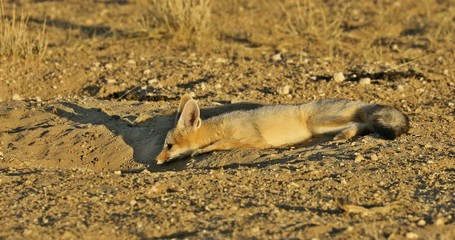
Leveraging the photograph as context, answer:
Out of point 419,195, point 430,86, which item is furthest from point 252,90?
point 419,195

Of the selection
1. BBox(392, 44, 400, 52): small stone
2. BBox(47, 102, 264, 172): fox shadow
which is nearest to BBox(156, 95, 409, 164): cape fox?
BBox(47, 102, 264, 172): fox shadow

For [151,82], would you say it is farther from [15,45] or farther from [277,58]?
[15,45]

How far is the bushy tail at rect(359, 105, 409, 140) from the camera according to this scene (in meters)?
6.84

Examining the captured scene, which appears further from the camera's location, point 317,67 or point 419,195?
point 317,67

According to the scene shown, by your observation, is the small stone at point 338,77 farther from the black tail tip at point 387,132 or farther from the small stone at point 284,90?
the black tail tip at point 387,132

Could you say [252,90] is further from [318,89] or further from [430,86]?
[430,86]

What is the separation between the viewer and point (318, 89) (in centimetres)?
875

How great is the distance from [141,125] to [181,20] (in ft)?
10.9

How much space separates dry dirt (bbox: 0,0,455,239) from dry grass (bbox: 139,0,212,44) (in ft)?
0.50

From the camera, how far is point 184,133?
7.26 m

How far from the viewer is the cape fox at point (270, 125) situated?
7.04 meters

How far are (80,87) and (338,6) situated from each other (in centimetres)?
493

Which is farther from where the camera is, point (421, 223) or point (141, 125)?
point (141, 125)

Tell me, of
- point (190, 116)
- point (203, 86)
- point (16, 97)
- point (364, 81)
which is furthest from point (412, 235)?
point (16, 97)
